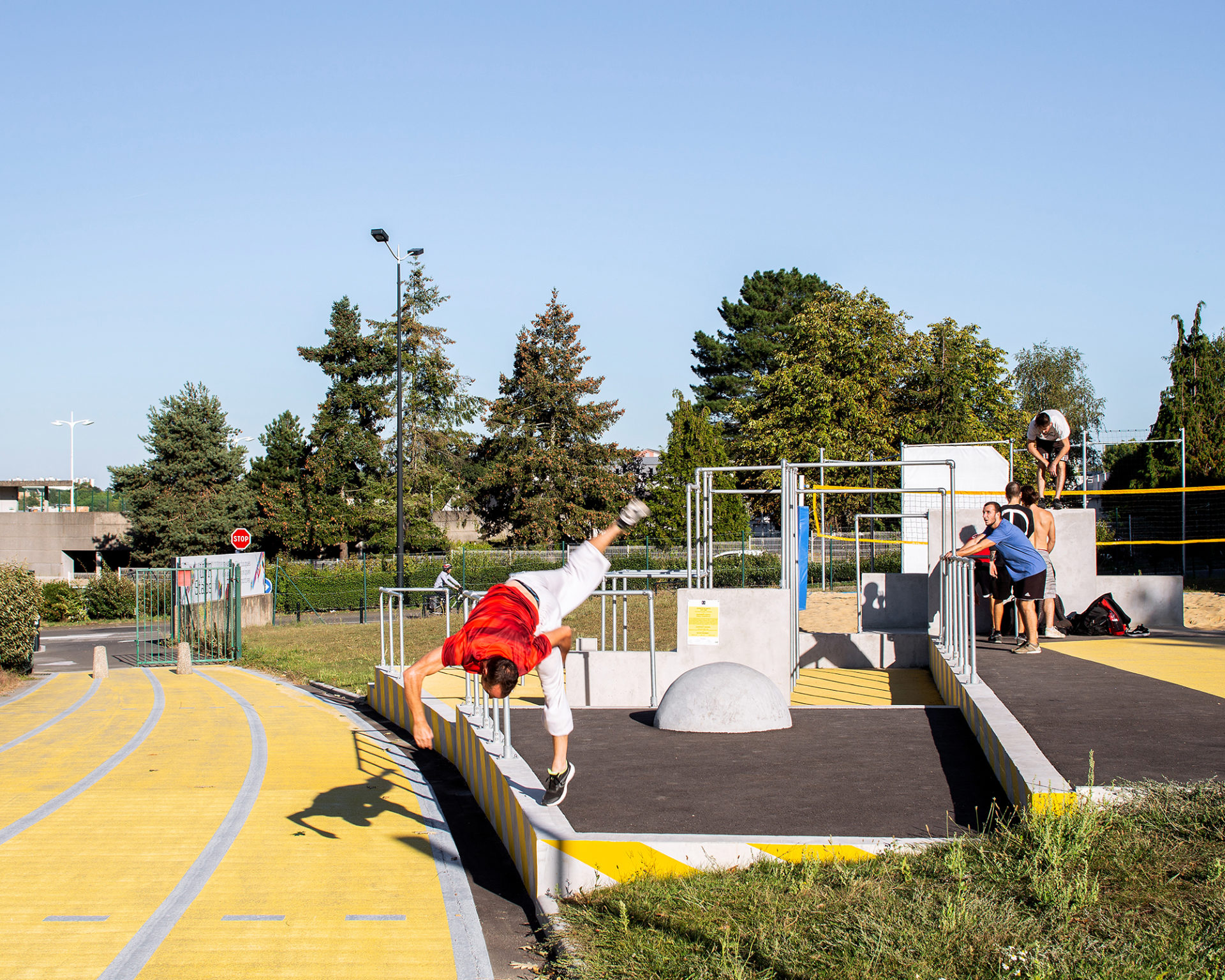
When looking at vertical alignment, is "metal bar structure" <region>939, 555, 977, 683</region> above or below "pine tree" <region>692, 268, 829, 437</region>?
below

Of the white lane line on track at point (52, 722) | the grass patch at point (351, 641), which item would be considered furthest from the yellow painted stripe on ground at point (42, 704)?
the grass patch at point (351, 641)

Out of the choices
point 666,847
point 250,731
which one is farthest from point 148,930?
point 250,731

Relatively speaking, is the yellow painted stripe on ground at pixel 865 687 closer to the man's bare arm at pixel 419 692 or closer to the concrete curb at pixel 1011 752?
the concrete curb at pixel 1011 752

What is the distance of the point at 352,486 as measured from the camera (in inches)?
2063

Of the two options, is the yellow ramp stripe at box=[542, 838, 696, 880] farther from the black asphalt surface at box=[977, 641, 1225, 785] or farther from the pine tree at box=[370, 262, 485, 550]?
the pine tree at box=[370, 262, 485, 550]

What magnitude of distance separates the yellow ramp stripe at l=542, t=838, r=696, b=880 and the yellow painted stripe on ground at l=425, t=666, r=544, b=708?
6.13 metres

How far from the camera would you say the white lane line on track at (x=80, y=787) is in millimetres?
7617

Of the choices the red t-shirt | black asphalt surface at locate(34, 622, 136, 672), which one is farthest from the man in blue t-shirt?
black asphalt surface at locate(34, 622, 136, 672)

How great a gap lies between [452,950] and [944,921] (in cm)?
241

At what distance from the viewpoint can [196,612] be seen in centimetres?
2419

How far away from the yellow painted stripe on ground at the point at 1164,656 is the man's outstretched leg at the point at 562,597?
16.9 ft

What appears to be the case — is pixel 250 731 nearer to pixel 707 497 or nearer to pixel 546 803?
pixel 707 497

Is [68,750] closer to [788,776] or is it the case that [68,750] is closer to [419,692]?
[419,692]

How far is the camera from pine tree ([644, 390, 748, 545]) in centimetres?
3969
